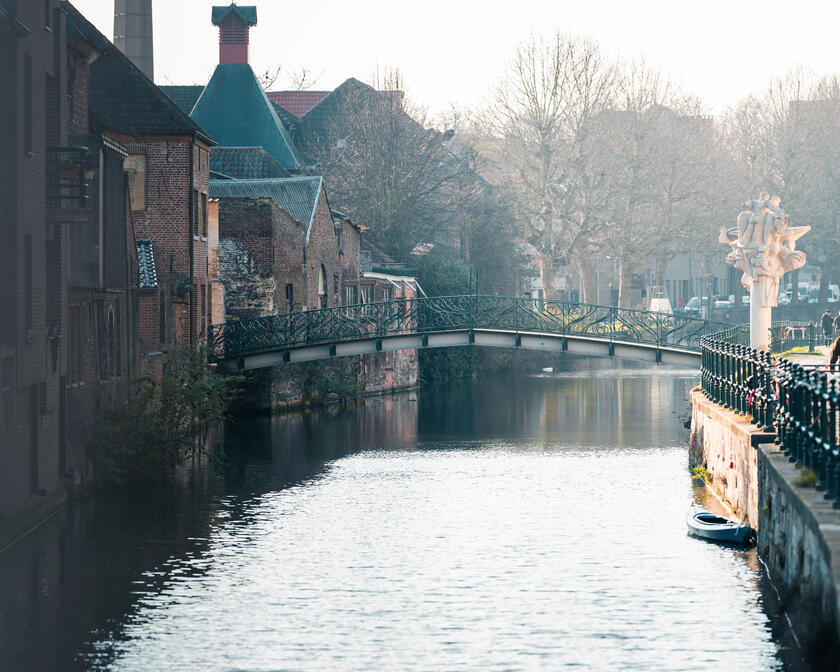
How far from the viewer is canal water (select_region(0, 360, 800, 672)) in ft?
41.7

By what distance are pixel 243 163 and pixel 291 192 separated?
18.2ft

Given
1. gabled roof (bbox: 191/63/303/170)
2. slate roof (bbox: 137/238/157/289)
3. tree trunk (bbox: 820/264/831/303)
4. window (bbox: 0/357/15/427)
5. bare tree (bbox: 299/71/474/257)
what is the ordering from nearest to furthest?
window (bbox: 0/357/15/427) → slate roof (bbox: 137/238/157/289) → gabled roof (bbox: 191/63/303/170) → bare tree (bbox: 299/71/474/257) → tree trunk (bbox: 820/264/831/303)

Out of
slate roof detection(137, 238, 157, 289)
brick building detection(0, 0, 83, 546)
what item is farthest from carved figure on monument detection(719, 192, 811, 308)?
brick building detection(0, 0, 83, 546)

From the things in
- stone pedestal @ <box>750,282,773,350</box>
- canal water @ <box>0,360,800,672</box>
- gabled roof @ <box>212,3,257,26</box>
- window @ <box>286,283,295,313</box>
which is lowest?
canal water @ <box>0,360,800,672</box>

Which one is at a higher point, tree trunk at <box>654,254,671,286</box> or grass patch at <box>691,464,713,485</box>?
tree trunk at <box>654,254,671,286</box>

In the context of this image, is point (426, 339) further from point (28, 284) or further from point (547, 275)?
point (547, 275)

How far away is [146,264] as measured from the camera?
30.4 metres

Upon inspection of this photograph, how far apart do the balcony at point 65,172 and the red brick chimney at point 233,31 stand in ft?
113

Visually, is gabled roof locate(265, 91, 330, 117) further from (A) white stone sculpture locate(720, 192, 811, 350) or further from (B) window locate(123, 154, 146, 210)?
(A) white stone sculpture locate(720, 192, 811, 350)

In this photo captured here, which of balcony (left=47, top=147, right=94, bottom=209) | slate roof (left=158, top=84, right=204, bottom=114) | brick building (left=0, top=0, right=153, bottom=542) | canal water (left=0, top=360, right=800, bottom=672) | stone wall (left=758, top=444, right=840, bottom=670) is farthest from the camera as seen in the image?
slate roof (left=158, top=84, right=204, bottom=114)

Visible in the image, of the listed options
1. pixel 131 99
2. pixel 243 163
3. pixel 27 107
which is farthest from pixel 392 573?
pixel 243 163

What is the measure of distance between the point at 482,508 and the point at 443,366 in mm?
31026

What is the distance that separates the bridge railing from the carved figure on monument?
18.4 feet

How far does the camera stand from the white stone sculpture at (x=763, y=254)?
2911cm
